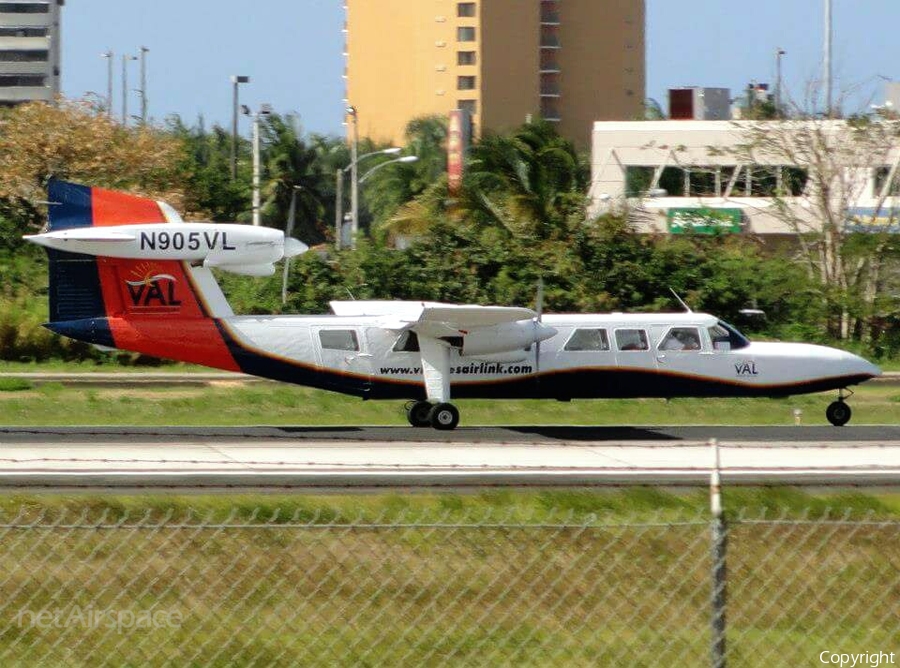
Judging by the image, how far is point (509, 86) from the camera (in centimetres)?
10556

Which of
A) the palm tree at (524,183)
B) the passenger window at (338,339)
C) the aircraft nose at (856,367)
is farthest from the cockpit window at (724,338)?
the palm tree at (524,183)

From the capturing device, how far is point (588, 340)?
76.8 feet

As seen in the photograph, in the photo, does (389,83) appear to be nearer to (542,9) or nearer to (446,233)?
(542,9)

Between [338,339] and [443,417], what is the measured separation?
211 centimetres

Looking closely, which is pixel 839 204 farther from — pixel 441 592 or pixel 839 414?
pixel 441 592

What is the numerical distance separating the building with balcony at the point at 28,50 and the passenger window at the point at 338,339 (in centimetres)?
12457

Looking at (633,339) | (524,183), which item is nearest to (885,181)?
(524,183)

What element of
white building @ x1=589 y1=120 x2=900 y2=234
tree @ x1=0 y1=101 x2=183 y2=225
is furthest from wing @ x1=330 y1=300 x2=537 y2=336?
tree @ x1=0 y1=101 x2=183 y2=225

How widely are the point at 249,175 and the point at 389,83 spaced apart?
42098mm

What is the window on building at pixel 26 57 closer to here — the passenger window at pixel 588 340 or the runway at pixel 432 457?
the runway at pixel 432 457

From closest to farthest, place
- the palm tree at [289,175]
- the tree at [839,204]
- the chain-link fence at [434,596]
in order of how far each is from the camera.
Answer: the chain-link fence at [434,596], the tree at [839,204], the palm tree at [289,175]

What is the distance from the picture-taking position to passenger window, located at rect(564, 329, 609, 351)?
2338 cm

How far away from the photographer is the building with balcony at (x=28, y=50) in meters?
142

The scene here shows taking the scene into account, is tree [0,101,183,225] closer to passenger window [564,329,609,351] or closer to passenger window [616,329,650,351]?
passenger window [564,329,609,351]
